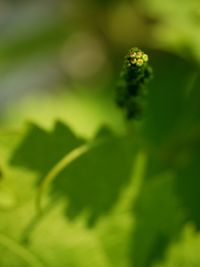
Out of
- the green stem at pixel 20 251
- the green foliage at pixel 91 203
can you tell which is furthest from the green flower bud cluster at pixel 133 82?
the green stem at pixel 20 251

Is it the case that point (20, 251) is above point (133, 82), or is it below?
below

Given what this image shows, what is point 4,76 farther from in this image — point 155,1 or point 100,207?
point 100,207

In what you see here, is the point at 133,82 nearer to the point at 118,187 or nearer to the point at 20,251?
the point at 118,187

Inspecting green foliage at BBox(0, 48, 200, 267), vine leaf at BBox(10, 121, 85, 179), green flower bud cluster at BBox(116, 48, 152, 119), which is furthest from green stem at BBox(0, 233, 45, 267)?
green flower bud cluster at BBox(116, 48, 152, 119)

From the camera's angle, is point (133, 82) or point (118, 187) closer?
point (133, 82)

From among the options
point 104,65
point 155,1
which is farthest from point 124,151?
point 104,65

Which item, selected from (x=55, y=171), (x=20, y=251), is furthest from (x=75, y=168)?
(x=20, y=251)
